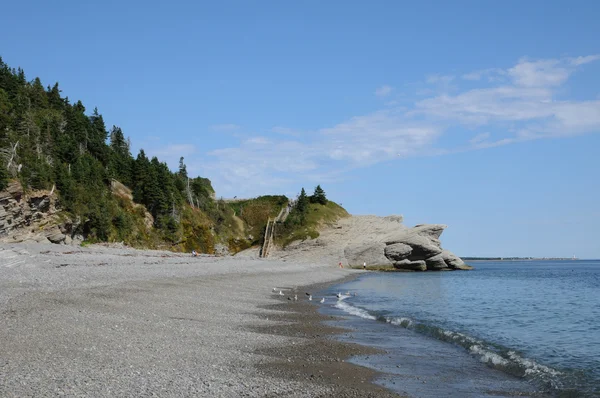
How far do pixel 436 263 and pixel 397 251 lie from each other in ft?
29.1

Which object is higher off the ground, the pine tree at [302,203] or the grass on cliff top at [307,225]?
the pine tree at [302,203]

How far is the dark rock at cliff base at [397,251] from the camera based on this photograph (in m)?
81.9

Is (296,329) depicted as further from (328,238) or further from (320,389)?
(328,238)

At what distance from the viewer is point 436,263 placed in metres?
85.8

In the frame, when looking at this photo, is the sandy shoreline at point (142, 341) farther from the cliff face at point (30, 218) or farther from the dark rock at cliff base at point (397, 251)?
the dark rock at cliff base at point (397, 251)

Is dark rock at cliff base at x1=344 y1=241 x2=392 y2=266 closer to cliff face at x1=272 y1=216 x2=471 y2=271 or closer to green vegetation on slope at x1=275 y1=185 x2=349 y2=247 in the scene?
cliff face at x1=272 y1=216 x2=471 y2=271

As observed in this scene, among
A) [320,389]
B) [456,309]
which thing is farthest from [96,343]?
[456,309]

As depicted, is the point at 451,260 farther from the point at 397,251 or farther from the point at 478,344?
the point at 478,344

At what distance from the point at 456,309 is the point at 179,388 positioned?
2500cm

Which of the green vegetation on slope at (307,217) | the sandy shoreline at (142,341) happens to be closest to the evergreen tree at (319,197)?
the green vegetation on slope at (307,217)

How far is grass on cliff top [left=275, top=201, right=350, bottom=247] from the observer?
87938 millimetres

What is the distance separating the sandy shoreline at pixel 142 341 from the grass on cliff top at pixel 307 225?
201 feet

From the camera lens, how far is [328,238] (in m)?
86.9

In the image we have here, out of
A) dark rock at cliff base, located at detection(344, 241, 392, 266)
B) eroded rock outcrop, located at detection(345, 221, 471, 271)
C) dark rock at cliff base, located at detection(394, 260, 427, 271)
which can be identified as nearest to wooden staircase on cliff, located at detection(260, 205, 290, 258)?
dark rock at cliff base, located at detection(344, 241, 392, 266)
